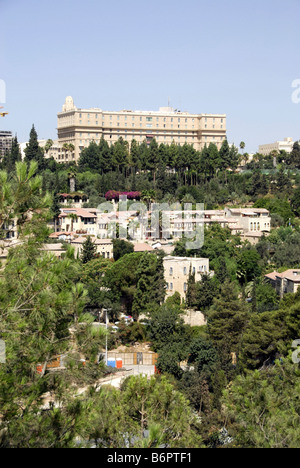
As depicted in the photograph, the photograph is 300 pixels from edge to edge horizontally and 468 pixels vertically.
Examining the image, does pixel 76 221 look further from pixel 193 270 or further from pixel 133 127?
pixel 133 127

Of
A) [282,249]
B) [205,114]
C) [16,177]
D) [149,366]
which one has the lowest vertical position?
[149,366]

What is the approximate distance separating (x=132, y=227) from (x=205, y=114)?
121 ft

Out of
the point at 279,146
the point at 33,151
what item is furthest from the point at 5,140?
the point at 33,151

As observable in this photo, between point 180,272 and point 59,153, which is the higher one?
point 59,153

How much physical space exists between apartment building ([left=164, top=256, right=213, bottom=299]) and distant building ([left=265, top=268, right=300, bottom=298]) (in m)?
3.17

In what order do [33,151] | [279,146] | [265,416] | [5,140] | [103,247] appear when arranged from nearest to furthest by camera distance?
[265,416] < [103,247] < [33,151] < [279,146] < [5,140]

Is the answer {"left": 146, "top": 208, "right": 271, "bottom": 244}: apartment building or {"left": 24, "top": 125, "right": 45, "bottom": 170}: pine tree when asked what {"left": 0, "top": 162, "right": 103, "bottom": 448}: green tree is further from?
{"left": 24, "top": 125, "right": 45, "bottom": 170}: pine tree

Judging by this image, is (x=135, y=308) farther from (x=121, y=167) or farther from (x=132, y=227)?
(x=121, y=167)

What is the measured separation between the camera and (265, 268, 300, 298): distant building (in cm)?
2571

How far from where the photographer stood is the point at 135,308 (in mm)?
26281

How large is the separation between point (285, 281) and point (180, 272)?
4.52 metres

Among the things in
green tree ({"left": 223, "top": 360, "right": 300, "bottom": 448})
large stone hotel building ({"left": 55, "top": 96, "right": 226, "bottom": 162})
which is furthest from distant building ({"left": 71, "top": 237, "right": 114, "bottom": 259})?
large stone hotel building ({"left": 55, "top": 96, "right": 226, "bottom": 162})

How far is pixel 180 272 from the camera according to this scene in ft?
89.4

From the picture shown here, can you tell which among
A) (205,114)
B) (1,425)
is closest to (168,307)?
(1,425)
